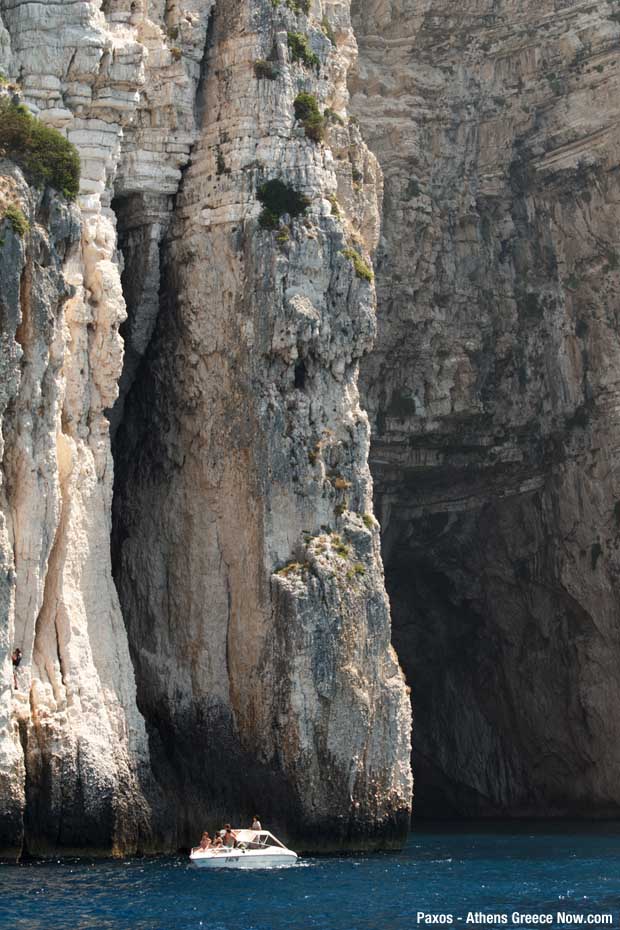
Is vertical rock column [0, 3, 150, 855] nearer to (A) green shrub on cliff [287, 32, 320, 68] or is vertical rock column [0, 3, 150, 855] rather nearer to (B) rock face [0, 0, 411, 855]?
(B) rock face [0, 0, 411, 855]

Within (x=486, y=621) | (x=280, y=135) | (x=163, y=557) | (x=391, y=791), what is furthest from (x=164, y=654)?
(x=486, y=621)

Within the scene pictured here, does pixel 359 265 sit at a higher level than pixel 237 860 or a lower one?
higher

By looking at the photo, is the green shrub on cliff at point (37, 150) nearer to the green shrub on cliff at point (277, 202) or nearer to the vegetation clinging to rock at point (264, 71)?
the green shrub on cliff at point (277, 202)

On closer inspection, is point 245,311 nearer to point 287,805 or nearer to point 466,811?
point 287,805

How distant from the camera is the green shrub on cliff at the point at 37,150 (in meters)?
51.1

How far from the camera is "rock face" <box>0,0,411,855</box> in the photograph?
164 ft

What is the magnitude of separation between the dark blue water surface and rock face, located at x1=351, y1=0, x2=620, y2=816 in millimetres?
18714

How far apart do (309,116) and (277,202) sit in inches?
122

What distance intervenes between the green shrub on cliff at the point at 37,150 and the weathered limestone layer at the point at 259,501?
5.76 metres

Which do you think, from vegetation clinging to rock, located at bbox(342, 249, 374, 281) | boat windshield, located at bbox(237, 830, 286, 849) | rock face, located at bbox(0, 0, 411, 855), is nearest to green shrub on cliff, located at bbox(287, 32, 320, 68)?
rock face, located at bbox(0, 0, 411, 855)

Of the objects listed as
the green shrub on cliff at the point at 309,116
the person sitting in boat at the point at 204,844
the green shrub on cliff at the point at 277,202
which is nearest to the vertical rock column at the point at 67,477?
the person sitting in boat at the point at 204,844

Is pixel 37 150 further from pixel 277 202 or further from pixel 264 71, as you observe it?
pixel 264 71

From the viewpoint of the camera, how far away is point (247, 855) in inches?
1902

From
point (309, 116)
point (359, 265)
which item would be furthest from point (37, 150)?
point (359, 265)
